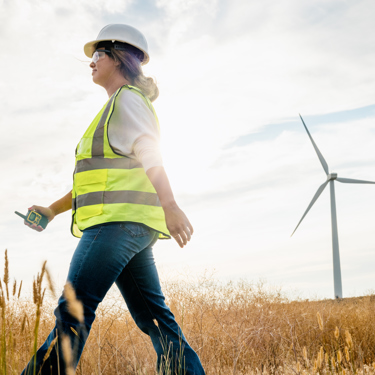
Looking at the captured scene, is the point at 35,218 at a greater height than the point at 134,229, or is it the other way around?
the point at 35,218

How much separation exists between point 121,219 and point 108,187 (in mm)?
181

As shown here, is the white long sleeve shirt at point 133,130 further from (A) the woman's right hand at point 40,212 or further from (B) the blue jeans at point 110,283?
(A) the woman's right hand at point 40,212

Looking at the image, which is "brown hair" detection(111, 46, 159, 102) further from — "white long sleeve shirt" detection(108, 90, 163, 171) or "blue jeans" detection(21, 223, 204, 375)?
"blue jeans" detection(21, 223, 204, 375)

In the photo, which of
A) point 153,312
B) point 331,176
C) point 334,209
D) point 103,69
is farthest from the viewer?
point 331,176

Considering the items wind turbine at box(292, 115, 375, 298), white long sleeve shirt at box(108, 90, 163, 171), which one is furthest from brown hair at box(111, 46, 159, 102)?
wind turbine at box(292, 115, 375, 298)

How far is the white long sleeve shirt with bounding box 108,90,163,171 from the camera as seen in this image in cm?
191

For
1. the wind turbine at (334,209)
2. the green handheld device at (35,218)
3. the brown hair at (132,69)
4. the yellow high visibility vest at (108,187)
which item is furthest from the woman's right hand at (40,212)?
the wind turbine at (334,209)

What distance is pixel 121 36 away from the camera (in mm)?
2406

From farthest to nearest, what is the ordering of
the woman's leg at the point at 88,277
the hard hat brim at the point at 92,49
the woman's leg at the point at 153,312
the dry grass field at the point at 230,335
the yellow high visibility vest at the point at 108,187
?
the dry grass field at the point at 230,335 < the hard hat brim at the point at 92,49 < the woman's leg at the point at 153,312 < the yellow high visibility vest at the point at 108,187 < the woman's leg at the point at 88,277

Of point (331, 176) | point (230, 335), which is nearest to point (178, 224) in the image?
point (230, 335)

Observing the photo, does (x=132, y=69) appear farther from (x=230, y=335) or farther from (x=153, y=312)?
(x=230, y=335)

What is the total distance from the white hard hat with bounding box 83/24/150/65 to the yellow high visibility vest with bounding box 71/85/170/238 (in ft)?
1.66

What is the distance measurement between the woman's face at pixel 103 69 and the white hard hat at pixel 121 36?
11cm

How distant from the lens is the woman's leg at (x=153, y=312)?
2.09m
